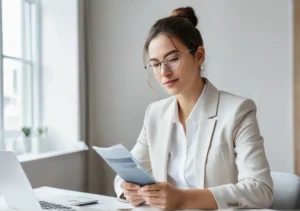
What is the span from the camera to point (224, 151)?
146 cm

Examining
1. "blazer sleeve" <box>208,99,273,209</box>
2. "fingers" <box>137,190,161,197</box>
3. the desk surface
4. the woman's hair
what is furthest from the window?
"blazer sleeve" <box>208,99,273,209</box>

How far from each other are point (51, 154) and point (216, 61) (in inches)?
52.9

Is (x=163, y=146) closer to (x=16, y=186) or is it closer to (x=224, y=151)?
(x=224, y=151)

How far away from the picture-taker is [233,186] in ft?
4.21

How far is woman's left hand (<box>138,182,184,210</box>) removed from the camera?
3.96 feet

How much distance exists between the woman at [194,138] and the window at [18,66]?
126 cm

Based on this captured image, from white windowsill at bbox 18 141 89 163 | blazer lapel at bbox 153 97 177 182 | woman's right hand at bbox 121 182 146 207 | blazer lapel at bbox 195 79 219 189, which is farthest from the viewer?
white windowsill at bbox 18 141 89 163

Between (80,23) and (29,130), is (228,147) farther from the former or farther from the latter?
(80,23)

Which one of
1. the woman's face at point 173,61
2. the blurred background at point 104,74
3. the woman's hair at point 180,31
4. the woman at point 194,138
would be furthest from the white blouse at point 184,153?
the blurred background at point 104,74

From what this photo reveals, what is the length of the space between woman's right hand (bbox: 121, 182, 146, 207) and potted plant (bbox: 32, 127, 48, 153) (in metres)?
1.51

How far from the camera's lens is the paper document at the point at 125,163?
3.63ft

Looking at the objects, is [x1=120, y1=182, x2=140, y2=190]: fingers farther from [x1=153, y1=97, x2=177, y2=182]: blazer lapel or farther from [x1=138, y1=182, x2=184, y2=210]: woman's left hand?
[x1=153, y1=97, x2=177, y2=182]: blazer lapel

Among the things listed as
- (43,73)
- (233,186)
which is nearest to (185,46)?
(233,186)

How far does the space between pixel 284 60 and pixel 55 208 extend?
1872 mm
